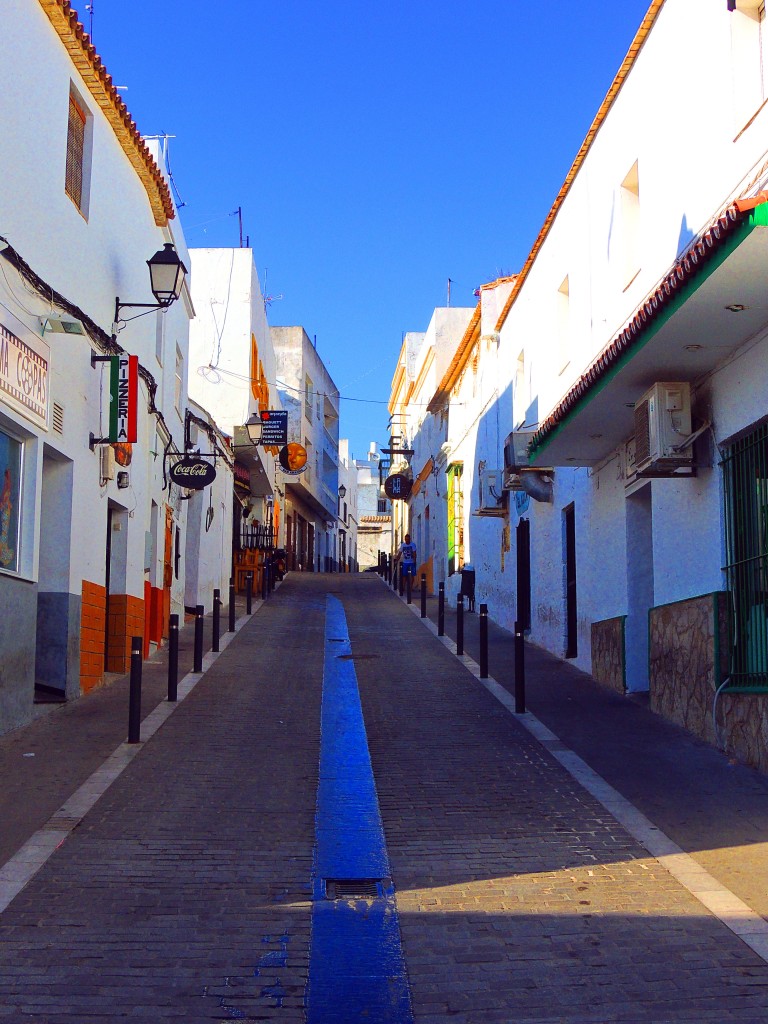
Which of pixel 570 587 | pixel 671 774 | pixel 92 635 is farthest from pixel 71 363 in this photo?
pixel 570 587

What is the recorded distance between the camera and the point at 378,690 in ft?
41.7

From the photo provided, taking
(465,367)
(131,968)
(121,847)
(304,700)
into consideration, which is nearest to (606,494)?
(304,700)

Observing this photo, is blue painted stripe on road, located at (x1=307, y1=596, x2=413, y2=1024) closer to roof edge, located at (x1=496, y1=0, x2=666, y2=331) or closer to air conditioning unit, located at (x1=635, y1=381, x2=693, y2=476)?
air conditioning unit, located at (x1=635, y1=381, x2=693, y2=476)

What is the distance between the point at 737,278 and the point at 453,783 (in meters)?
4.16

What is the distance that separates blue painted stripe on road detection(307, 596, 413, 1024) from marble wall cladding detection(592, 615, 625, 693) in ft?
12.5

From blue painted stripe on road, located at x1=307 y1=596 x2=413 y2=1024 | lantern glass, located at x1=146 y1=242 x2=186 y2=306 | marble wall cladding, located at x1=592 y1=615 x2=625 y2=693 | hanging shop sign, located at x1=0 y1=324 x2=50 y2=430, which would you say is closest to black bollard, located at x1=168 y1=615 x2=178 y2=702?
blue painted stripe on road, located at x1=307 y1=596 x2=413 y2=1024

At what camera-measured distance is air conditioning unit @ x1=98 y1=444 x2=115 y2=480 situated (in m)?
13.2

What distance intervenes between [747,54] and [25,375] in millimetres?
6878

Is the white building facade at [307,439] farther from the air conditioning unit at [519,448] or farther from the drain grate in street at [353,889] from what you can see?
the drain grate in street at [353,889]

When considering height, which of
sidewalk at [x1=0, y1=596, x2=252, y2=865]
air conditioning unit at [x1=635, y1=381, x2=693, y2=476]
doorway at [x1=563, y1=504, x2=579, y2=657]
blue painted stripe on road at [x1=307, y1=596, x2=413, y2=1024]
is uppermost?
air conditioning unit at [x1=635, y1=381, x2=693, y2=476]

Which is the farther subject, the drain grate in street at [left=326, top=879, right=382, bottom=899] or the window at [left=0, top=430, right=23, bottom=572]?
the window at [left=0, top=430, right=23, bottom=572]

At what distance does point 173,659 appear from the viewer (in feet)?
37.7

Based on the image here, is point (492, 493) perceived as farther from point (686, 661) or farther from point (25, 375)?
point (25, 375)

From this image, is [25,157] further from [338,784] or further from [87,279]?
[338,784]
